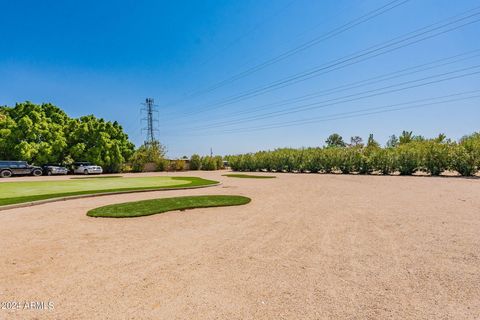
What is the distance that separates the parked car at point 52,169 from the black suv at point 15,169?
1.20 meters

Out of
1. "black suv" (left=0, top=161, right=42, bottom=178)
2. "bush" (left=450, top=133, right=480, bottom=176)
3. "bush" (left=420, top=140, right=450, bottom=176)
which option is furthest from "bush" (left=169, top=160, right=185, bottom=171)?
"bush" (left=450, top=133, right=480, bottom=176)

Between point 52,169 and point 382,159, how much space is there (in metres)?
37.5

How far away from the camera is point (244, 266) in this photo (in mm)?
4043

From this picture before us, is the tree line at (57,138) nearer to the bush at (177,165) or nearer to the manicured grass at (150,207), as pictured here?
the bush at (177,165)

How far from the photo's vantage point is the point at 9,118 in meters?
33.4

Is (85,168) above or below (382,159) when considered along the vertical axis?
below

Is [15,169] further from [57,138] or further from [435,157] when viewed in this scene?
[435,157]

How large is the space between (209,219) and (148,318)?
4.52 metres

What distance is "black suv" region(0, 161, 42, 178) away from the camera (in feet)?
91.5

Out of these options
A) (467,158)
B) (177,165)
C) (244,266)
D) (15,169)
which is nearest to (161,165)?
(177,165)

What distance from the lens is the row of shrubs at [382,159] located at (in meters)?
21.8

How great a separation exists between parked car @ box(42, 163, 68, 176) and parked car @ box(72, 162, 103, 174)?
133 cm

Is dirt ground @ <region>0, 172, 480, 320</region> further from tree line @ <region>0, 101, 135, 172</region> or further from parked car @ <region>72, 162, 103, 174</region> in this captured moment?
tree line @ <region>0, 101, 135, 172</region>

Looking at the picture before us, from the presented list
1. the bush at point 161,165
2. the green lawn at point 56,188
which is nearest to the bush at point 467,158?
the green lawn at point 56,188
